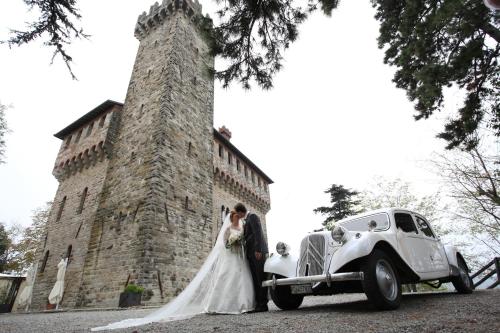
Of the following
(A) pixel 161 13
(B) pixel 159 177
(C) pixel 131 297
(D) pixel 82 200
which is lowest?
(C) pixel 131 297

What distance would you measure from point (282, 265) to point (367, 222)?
6.05ft

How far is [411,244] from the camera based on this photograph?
498cm

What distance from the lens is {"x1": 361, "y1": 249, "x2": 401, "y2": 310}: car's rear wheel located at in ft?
12.0

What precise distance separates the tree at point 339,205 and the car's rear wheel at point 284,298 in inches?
725

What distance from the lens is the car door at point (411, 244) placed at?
15.5 feet

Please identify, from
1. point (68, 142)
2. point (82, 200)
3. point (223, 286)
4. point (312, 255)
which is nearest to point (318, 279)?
point (312, 255)

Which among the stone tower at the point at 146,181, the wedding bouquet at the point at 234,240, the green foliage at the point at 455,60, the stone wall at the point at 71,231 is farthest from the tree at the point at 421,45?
the stone wall at the point at 71,231

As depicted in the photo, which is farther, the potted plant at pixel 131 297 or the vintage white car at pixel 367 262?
the potted plant at pixel 131 297

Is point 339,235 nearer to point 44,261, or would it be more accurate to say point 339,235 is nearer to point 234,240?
point 234,240

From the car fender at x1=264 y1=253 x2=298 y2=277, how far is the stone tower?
7.05 meters

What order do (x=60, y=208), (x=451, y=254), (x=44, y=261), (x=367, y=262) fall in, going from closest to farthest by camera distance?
(x=367, y=262) < (x=451, y=254) < (x=44, y=261) < (x=60, y=208)

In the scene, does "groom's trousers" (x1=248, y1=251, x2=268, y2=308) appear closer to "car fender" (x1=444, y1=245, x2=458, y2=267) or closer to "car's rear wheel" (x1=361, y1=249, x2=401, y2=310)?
"car's rear wheel" (x1=361, y1=249, x2=401, y2=310)

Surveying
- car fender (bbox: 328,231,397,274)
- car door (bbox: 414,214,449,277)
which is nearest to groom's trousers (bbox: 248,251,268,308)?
car fender (bbox: 328,231,397,274)

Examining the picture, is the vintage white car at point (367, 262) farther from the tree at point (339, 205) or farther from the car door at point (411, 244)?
the tree at point (339, 205)
